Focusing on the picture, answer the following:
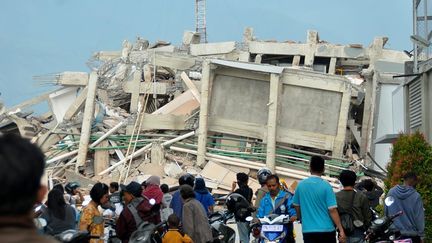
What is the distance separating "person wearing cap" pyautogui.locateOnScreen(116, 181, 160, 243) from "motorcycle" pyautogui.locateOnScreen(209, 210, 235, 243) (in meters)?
1.83

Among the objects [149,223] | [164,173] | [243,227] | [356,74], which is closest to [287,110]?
[164,173]

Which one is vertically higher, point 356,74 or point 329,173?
point 356,74

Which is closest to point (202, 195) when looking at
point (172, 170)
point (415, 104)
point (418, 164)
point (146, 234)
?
point (418, 164)

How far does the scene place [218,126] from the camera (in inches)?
1194

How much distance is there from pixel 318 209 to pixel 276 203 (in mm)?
1986

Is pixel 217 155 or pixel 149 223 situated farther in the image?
pixel 217 155

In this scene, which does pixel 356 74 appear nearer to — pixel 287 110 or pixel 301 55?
→ pixel 301 55

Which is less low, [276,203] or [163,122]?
[163,122]

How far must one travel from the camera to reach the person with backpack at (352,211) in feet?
33.3

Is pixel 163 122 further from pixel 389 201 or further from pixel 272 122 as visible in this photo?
pixel 389 201

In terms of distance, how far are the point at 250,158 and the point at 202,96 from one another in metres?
2.68

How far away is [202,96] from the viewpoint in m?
29.8

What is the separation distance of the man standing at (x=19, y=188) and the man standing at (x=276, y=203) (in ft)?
29.0

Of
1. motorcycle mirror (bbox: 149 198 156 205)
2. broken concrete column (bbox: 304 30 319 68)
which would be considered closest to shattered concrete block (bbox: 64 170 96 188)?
broken concrete column (bbox: 304 30 319 68)
